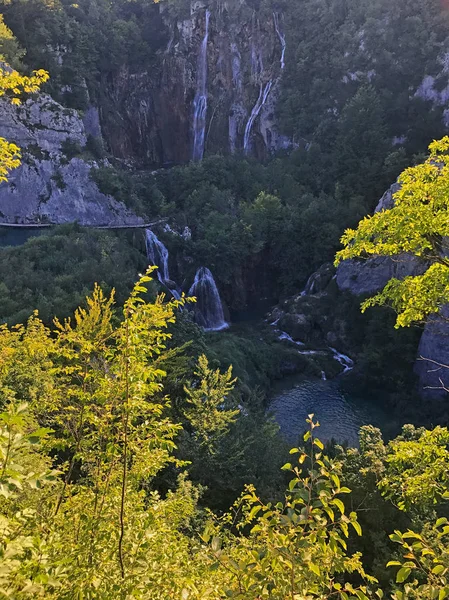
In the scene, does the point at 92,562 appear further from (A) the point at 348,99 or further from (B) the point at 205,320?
(A) the point at 348,99

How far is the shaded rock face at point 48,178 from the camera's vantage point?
28.6 meters

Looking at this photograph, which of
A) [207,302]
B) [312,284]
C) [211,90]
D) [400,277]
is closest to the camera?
[400,277]

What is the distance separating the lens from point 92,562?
8.72ft

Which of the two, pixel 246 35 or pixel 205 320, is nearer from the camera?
pixel 205 320

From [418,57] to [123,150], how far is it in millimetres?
28658

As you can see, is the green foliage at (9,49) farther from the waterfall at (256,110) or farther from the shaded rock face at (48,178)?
the waterfall at (256,110)

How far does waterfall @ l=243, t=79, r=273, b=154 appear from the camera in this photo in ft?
137

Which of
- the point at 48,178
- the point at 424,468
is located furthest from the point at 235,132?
the point at 424,468

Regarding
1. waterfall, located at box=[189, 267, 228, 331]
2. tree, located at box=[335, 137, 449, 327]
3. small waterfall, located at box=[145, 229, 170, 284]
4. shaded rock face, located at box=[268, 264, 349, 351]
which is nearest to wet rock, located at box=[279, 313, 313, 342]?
shaded rock face, located at box=[268, 264, 349, 351]

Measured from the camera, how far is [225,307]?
94.8ft

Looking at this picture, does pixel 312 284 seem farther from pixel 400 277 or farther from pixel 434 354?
pixel 434 354

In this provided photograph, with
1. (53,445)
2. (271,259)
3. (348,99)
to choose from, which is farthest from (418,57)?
(53,445)

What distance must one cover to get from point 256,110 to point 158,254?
23.3 metres

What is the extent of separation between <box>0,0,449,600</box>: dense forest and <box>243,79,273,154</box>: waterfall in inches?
8.9
